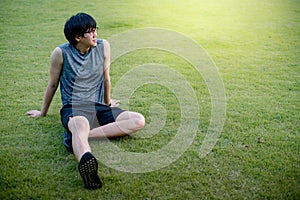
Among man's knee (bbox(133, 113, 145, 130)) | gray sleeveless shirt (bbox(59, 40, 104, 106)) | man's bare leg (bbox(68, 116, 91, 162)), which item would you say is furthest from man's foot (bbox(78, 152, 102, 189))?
gray sleeveless shirt (bbox(59, 40, 104, 106))

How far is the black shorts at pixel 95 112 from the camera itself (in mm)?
3312

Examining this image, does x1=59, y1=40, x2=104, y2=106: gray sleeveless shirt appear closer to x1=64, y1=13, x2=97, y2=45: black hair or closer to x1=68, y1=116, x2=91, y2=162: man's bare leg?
x1=64, y1=13, x2=97, y2=45: black hair

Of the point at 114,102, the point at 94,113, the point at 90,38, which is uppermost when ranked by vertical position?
the point at 90,38

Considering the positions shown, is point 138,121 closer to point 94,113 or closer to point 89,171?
point 94,113

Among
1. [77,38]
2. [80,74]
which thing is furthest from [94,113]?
[77,38]

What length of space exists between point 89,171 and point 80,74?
1.19 metres

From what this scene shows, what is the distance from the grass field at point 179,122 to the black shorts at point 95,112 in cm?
27

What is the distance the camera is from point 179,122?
3.72 meters

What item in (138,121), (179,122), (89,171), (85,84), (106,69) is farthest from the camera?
(179,122)

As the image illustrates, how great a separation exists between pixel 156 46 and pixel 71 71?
3.50 metres

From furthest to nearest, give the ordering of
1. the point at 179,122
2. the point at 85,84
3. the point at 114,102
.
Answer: the point at 114,102
the point at 179,122
the point at 85,84

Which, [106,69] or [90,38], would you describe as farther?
[106,69]

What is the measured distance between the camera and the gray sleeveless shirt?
3.38m

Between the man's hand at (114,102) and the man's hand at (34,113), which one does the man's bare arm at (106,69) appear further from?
the man's hand at (34,113)
